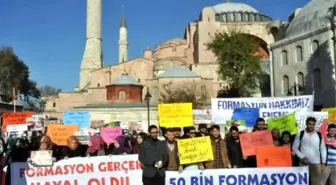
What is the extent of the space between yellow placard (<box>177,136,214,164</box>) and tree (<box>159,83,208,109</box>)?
33.3 metres

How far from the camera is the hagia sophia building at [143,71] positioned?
43.6m

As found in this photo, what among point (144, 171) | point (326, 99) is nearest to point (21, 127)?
point (144, 171)

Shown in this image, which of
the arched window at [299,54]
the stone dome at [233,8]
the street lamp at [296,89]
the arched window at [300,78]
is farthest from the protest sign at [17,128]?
the stone dome at [233,8]

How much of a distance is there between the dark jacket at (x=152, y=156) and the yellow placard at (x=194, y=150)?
1.24ft

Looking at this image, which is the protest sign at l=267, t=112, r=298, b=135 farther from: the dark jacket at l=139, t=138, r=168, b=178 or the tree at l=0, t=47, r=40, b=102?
the tree at l=0, t=47, r=40, b=102

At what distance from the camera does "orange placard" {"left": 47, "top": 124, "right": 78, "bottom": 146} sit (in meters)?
9.88

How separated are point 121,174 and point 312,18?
2975 centimetres

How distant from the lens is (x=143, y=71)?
50969mm

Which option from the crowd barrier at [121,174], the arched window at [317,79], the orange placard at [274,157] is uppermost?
the arched window at [317,79]

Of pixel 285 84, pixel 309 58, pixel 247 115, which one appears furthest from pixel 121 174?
pixel 285 84

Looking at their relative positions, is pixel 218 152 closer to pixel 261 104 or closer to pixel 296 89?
pixel 261 104

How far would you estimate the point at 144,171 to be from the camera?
20.7 ft

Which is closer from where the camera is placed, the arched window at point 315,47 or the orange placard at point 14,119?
the orange placard at point 14,119

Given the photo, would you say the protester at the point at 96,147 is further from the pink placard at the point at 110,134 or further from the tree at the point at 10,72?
the tree at the point at 10,72
